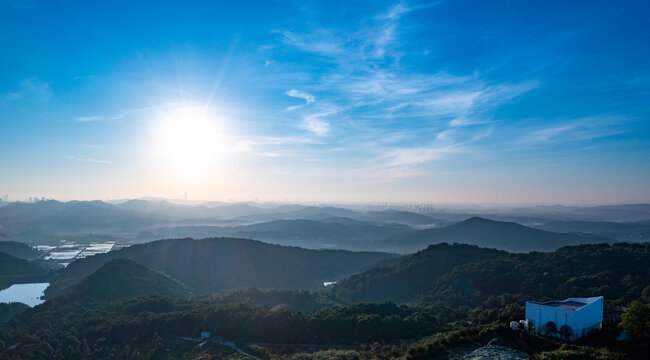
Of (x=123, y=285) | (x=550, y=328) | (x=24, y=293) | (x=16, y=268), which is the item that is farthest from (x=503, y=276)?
(x=16, y=268)

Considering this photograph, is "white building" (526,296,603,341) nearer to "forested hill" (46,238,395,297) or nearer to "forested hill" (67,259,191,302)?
"forested hill" (67,259,191,302)

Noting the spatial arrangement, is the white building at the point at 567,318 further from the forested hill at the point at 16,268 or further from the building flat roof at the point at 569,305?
the forested hill at the point at 16,268

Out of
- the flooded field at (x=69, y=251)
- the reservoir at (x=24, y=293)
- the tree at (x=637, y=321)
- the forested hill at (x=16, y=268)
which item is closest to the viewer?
the tree at (x=637, y=321)

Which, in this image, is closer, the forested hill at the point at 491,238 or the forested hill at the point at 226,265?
the forested hill at the point at 226,265

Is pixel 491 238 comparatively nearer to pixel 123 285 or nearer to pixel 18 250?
pixel 123 285

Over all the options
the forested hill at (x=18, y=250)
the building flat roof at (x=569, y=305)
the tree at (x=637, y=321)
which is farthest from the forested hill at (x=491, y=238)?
the forested hill at (x=18, y=250)

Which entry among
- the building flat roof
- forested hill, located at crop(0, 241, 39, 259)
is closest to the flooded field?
forested hill, located at crop(0, 241, 39, 259)

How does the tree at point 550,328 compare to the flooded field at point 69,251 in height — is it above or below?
above
